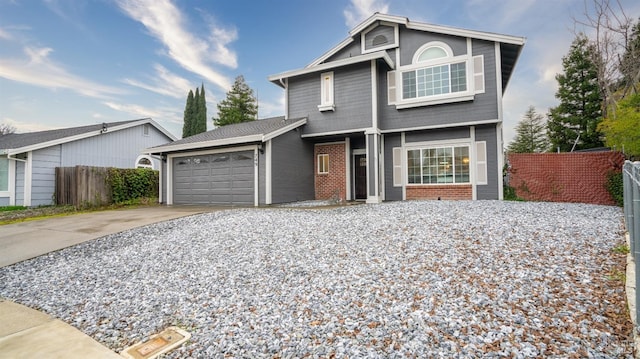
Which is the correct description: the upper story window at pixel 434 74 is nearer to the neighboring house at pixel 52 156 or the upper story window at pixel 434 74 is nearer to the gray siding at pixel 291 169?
the gray siding at pixel 291 169

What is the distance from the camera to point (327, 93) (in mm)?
11383

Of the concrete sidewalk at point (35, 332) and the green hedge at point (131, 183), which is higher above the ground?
the green hedge at point (131, 183)

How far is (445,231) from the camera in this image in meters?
4.68

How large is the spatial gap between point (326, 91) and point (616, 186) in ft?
32.3

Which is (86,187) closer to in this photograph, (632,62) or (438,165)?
(438,165)

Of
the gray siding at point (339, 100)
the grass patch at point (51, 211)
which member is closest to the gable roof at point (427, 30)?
the gray siding at point (339, 100)

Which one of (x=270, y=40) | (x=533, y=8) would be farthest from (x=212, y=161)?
(x=533, y=8)

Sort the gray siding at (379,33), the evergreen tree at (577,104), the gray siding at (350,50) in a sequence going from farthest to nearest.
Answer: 1. the evergreen tree at (577,104)
2. the gray siding at (350,50)
3. the gray siding at (379,33)

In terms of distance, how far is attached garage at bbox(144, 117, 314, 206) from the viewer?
10164 millimetres

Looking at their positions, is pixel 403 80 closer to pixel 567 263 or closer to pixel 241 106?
pixel 567 263

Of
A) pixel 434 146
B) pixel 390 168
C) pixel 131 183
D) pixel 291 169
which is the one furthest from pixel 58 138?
pixel 434 146

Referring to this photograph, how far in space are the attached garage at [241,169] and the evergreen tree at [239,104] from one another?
18096 mm

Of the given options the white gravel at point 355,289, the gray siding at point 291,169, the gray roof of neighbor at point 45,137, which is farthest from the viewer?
the gray roof of neighbor at point 45,137

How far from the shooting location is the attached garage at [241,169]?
10164 millimetres
